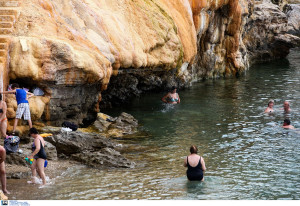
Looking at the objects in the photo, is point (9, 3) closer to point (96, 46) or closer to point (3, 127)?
point (96, 46)

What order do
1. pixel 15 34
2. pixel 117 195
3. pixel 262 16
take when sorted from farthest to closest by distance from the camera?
1. pixel 262 16
2. pixel 15 34
3. pixel 117 195

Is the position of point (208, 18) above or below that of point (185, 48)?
above

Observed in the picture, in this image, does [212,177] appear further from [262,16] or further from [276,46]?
[276,46]

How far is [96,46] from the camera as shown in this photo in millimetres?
23516

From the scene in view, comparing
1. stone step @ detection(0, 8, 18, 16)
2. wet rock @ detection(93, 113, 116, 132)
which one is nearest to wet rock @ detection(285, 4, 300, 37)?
wet rock @ detection(93, 113, 116, 132)

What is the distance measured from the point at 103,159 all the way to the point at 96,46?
7.23m

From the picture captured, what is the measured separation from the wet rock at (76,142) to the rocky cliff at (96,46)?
2063 mm

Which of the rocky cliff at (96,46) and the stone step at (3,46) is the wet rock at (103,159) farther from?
the stone step at (3,46)

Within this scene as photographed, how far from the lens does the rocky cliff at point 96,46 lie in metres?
20.7

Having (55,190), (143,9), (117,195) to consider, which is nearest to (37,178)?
(55,190)

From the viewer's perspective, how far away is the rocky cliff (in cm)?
2069

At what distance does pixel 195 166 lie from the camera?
51.1ft

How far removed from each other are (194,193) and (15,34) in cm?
1125

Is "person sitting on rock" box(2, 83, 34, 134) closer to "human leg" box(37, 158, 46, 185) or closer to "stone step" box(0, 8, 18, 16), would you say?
"stone step" box(0, 8, 18, 16)
